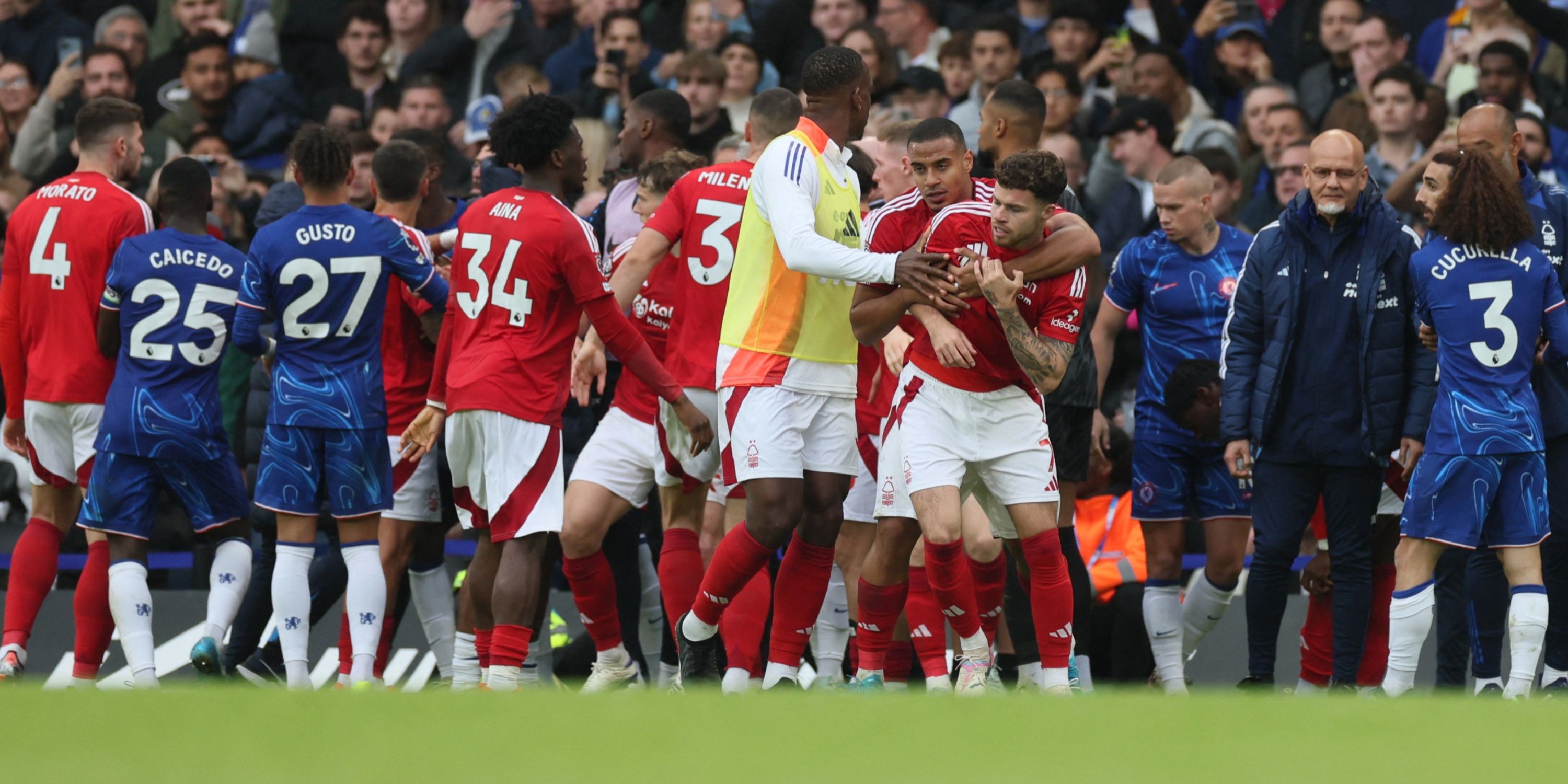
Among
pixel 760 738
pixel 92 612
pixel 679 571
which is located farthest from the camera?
pixel 92 612

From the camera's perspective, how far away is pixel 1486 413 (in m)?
7.03

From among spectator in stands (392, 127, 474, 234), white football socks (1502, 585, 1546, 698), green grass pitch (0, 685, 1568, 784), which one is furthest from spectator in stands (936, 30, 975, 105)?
green grass pitch (0, 685, 1568, 784)

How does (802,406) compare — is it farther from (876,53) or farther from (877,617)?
(876,53)

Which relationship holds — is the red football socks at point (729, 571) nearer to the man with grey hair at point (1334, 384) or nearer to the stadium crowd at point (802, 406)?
the stadium crowd at point (802, 406)

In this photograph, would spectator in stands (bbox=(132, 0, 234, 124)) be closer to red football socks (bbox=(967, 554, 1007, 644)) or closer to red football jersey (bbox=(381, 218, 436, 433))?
red football jersey (bbox=(381, 218, 436, 433))

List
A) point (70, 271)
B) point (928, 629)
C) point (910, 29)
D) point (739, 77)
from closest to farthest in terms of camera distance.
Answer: point (928, 629)
point (70, 271)
point (739, 77)
point (910, 29)

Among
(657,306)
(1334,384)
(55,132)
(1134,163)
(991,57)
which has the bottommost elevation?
(1334,384)

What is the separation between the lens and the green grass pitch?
3547 millimetres

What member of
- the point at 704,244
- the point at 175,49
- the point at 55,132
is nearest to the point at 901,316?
the point at 704,244

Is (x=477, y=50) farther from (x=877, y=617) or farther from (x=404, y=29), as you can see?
(x=877, y=617)

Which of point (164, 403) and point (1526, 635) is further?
point (164, 403)

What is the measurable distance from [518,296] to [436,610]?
7.27ft

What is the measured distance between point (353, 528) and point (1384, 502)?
182 inches

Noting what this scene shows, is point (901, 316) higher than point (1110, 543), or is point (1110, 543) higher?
point (901, 316)
